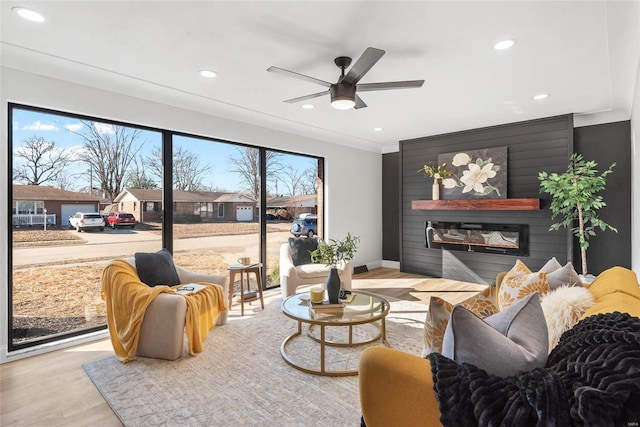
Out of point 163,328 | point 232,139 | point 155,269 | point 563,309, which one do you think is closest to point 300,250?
point 232,139

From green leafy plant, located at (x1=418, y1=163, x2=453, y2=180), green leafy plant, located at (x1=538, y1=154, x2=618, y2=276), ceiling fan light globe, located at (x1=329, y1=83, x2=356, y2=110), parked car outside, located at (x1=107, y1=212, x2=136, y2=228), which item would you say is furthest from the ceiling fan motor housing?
green leafy plant, located at (x1=418, y1=163, x2=453, y2=180)

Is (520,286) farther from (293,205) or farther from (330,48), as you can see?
(293,205)

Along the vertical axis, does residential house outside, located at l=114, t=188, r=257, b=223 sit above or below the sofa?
above

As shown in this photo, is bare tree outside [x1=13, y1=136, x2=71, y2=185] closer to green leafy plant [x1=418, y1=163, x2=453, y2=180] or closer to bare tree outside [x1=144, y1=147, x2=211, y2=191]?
bare tree outside [x1=144, y1=147, x2=211, y2=191]

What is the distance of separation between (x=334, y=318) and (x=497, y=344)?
1.69m

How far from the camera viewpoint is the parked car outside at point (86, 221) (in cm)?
343

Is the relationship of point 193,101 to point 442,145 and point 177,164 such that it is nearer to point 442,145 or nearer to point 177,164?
point 177,164

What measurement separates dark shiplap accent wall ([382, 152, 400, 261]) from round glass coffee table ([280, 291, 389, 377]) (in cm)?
370

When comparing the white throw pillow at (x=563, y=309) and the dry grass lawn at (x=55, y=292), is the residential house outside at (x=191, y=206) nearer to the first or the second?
the dry grass lawn at (x=55, y=292)

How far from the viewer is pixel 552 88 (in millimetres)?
3605

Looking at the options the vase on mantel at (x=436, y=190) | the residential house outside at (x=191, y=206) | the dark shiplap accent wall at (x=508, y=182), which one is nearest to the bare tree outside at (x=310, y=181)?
the residential house outside at (x=191, y=206)

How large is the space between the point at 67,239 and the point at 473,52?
4.30m

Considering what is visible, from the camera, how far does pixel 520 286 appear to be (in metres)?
2.15

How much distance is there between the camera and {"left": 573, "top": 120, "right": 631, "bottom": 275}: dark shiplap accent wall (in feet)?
14.2
